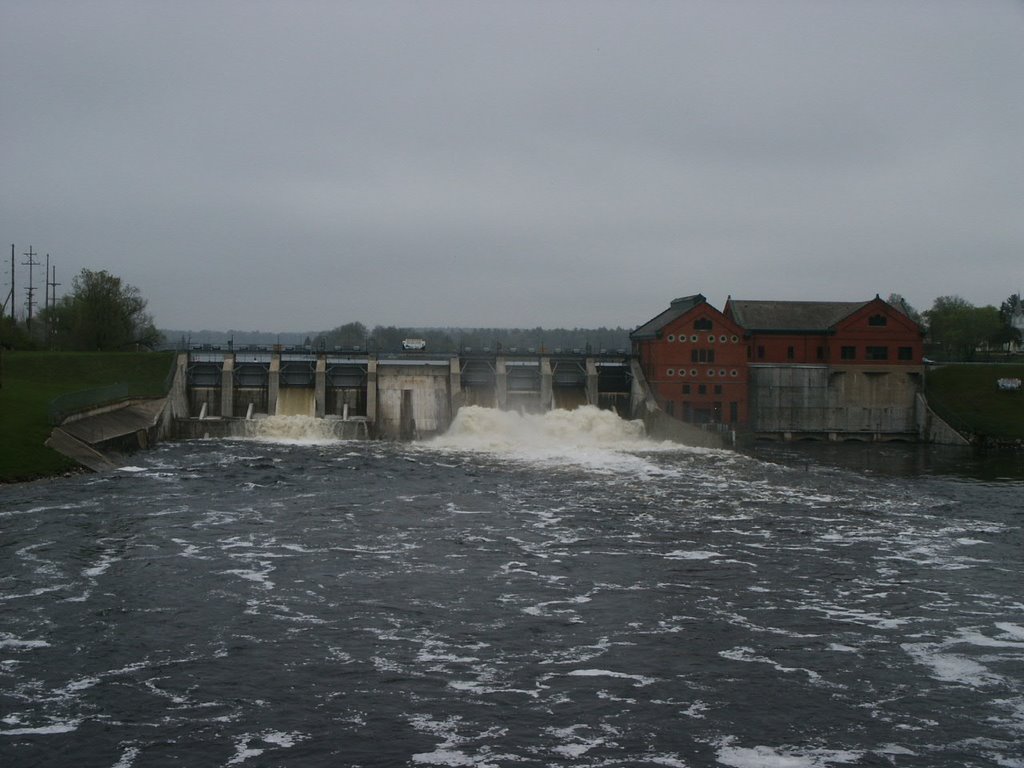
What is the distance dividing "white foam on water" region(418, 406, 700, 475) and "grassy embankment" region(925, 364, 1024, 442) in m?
25.1

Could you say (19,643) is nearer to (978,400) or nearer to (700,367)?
(700,367)

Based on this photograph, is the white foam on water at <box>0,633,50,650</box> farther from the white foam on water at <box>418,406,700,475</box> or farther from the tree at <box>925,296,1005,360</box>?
the tree at <box>925,296,1005,360</box>

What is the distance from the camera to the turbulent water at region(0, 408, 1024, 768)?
72.6 ft

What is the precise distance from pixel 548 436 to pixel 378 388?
15.5 meters

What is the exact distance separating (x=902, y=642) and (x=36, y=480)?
43.3 meters

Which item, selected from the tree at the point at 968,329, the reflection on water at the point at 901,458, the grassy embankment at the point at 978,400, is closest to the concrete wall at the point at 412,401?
the reflection on water at the point at 901,458

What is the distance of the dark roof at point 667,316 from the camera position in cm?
8200

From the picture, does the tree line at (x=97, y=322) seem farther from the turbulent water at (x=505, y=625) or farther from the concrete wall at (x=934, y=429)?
the concrete wall at (x=934, y=429)

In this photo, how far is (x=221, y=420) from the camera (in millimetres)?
74750

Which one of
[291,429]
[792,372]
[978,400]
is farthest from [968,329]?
[291,429]

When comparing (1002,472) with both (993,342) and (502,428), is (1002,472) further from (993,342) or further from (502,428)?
(993,342)

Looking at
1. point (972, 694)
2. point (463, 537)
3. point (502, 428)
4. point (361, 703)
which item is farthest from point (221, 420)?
point (972, 694)

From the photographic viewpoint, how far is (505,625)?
1166 inches

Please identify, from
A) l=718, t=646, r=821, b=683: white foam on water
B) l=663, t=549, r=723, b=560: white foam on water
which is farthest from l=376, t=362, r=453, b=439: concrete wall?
l=718, t=646, r=821, b=683: white foam on water
